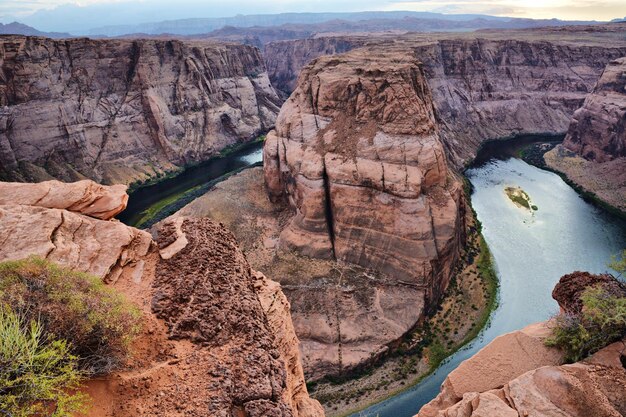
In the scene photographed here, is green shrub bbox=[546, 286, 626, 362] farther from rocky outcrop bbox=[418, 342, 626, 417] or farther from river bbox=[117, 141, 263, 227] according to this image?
river bbox=[117, 141, 263, 227]

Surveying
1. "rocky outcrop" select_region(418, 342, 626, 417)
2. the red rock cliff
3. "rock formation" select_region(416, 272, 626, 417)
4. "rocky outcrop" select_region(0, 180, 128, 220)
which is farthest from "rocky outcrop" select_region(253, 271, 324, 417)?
the red rock cliff

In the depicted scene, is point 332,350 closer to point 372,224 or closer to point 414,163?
point 372,224

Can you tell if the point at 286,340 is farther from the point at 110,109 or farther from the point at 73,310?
the point at 110,109

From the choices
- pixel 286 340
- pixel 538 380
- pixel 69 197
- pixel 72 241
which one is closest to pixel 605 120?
pixel 538 380

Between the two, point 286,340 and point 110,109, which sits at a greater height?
point 110,109

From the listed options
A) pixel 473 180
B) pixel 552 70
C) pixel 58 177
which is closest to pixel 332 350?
pixel 473 180

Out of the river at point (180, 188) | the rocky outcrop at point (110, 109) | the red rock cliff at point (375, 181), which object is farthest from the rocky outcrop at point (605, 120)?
the rocky outcrop at point (110, 109)

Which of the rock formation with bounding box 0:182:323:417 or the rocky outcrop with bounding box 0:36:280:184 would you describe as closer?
the rock formation with bounding box 0:182:323:417
